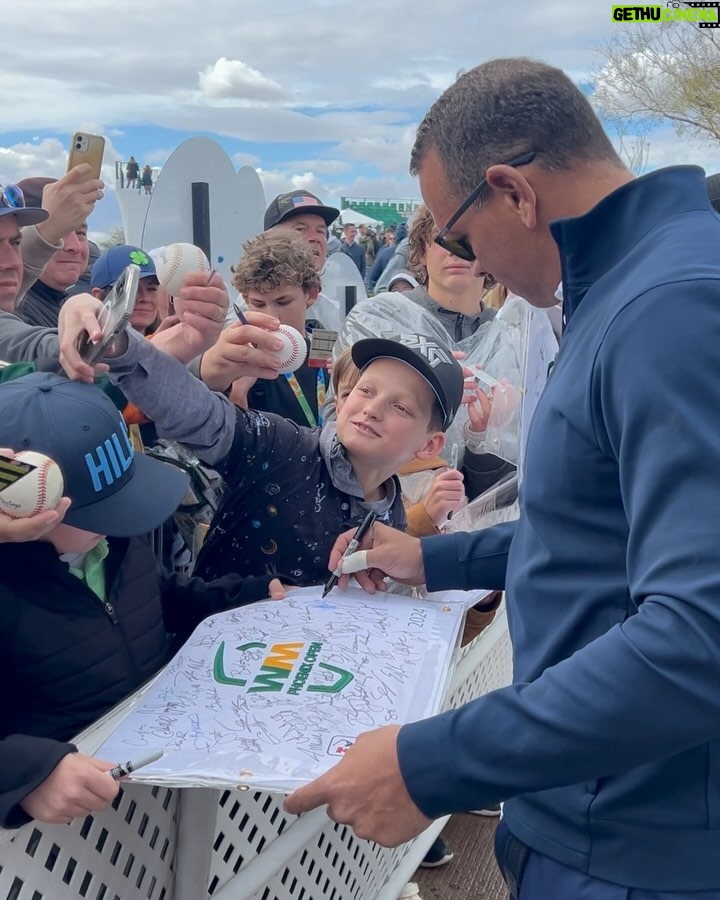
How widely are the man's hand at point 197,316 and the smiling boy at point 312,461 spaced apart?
8 cm

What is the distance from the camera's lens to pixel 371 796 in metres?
1.19

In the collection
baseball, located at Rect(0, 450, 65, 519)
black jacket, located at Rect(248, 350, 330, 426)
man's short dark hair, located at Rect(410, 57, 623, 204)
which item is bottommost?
black jacket, located at Rect(248, 350, 330, 426)

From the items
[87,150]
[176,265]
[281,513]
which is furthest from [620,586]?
[87,150]

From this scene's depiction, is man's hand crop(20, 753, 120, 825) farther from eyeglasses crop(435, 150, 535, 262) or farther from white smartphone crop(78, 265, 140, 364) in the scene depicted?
eyeglasses crop(435, 150, 535, 262)

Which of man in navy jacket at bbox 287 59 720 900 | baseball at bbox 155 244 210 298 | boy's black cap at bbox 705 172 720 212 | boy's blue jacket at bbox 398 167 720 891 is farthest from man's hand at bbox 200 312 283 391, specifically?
boy's black cap at bbox 705 172 720 212

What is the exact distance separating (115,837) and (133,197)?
13.9 ft

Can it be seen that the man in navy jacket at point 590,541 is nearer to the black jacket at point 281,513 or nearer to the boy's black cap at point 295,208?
the black jacket at point 281,513

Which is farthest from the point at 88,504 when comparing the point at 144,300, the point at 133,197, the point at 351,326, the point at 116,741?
the point at 133,197

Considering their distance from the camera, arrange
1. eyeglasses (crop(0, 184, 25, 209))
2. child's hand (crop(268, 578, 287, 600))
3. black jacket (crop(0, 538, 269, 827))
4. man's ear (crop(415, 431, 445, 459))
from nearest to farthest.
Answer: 1. black jacket (crop(0, 538, 269, 827))
2. child's hand (crop(268, 578, 287, 600))
3. man's ear (crop(415, 431, 445, 459))
4. eyeglasses (crop(0, 184, 25, 209))

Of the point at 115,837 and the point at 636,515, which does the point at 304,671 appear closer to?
the point at 115,837

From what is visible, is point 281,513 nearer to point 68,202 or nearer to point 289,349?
→ point 289,349

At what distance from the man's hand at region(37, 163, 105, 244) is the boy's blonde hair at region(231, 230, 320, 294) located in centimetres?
68

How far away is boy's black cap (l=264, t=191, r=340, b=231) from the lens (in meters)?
4.68

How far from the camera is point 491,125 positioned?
1.34 meters
